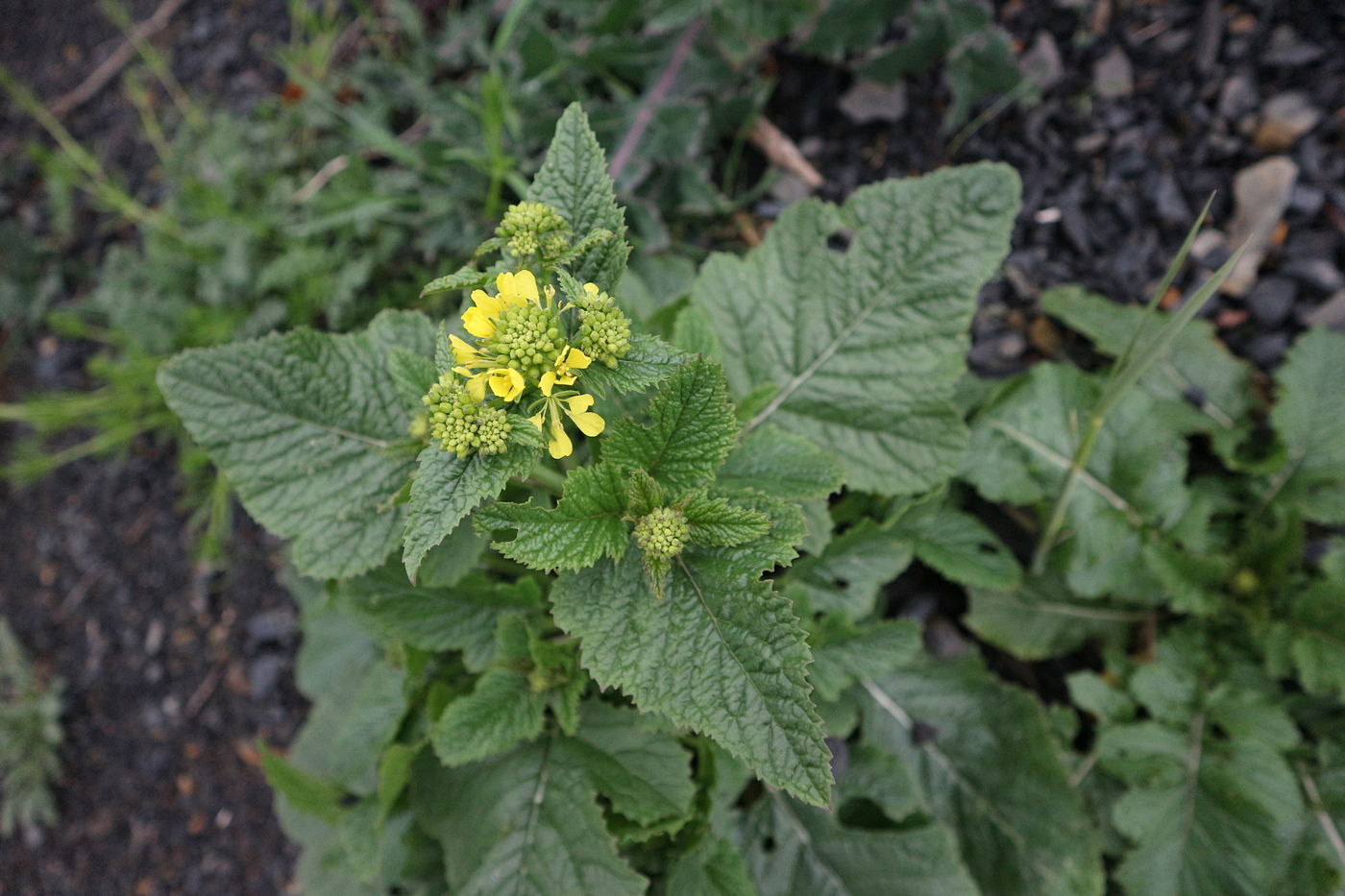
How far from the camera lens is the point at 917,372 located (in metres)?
2.06

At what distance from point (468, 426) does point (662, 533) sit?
14.9 inches

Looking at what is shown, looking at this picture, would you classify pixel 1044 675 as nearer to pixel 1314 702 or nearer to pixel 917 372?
pixel 1314 702

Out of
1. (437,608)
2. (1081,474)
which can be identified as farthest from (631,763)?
(1081,474)

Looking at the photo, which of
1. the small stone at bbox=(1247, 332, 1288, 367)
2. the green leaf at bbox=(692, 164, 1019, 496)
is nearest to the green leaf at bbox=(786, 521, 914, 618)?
the green leaf at bbox=(692, 164, 1019, 496)

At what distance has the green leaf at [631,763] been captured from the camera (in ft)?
5.96

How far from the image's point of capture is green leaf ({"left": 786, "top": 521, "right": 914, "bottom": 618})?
83.2 inches

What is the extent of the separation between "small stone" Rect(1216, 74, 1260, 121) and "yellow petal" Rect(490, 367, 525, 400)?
9.84ft

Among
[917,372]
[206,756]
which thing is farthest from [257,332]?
[917,372]

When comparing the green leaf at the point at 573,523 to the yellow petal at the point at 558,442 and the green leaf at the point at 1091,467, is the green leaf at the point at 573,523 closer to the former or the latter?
the yellow petal at the point at 558,442

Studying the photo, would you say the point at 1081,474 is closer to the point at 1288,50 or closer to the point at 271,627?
the point at 1288,50

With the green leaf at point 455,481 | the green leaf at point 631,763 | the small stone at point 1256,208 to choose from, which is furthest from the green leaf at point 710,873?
the small stone at point 1256,208

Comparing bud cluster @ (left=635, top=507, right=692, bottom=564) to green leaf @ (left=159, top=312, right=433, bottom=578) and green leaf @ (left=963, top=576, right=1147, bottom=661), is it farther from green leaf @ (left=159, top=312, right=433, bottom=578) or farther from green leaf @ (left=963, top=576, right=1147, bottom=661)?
green leaf @ (left=963, top=576, right=1147, bottom=661)

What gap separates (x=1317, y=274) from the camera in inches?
109

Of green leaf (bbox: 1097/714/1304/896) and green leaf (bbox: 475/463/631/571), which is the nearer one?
green leaf (bbox: 475/463/631/571)
